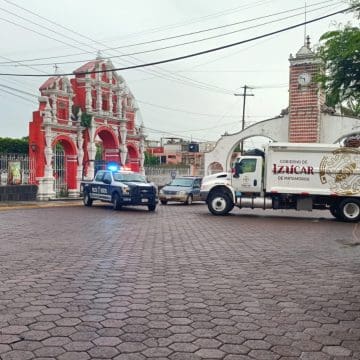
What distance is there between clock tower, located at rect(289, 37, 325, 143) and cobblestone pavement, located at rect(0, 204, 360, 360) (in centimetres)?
1421

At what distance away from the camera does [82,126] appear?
1149 inches

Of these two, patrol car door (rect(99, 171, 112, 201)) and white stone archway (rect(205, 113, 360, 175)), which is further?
white stone archway (rect(205, 113, 360, 175))

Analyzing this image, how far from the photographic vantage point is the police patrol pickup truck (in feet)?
65.9

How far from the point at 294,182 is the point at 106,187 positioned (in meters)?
8.49

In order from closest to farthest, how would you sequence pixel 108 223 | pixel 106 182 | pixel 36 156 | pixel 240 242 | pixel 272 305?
1. pixel 272 305
2. pixel 240 242
3. pixel 108 223
4. pixel 106 182
5. pixel 36 156

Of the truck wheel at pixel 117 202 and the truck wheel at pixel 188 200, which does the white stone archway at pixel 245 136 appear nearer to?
the truck wheel at pixel 188 200

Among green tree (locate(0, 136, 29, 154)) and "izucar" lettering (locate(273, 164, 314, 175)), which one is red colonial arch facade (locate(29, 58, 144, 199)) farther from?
"izucar" lettering (locate(273, 164, 314, 175))

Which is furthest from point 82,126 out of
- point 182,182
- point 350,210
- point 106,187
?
point 350,210

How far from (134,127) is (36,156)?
9.79 m

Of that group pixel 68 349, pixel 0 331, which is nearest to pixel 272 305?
→ pixel 68 349

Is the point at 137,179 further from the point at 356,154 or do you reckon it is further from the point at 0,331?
the point at 0,331

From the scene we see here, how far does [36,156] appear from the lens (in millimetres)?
26578

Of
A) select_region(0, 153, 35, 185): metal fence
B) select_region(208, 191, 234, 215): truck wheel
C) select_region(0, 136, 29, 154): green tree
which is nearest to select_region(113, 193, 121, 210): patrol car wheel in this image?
select_region(208, 191, 234, 215): truck wheel

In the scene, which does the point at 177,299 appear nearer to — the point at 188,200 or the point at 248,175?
the point at 248,175
